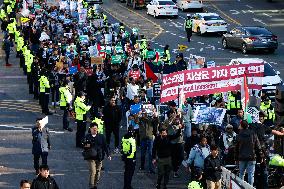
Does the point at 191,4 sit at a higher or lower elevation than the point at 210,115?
lower

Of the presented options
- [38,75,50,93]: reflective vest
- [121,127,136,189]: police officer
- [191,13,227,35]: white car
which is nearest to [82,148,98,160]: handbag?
[121,127,136,189]: police officer

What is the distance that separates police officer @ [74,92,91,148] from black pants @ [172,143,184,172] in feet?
13.9

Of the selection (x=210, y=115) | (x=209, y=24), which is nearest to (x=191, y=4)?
(x=209, y=24)

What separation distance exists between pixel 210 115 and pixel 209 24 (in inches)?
1040

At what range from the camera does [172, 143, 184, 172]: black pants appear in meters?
23.9

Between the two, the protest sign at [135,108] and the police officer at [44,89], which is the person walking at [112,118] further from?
the police officer at [44,89]

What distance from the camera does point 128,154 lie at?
2320cm

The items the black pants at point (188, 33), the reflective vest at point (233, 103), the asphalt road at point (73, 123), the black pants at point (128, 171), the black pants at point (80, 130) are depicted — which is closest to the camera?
the black pants at point (128, 171)

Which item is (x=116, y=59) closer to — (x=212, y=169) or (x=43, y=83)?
(x=43, y=83)

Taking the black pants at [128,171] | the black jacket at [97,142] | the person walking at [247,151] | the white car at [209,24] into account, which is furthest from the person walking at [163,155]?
the white car at [209,24]

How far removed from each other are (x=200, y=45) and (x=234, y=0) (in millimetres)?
18206

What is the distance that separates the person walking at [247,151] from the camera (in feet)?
70.9

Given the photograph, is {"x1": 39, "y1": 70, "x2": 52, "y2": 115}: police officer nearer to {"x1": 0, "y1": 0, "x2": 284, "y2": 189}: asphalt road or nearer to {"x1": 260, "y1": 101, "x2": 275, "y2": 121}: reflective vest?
{"x1": 0, "y1": 0, "x2": 284, "y2": 189}: asphalt road

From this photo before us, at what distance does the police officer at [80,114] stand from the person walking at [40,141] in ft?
9.87
